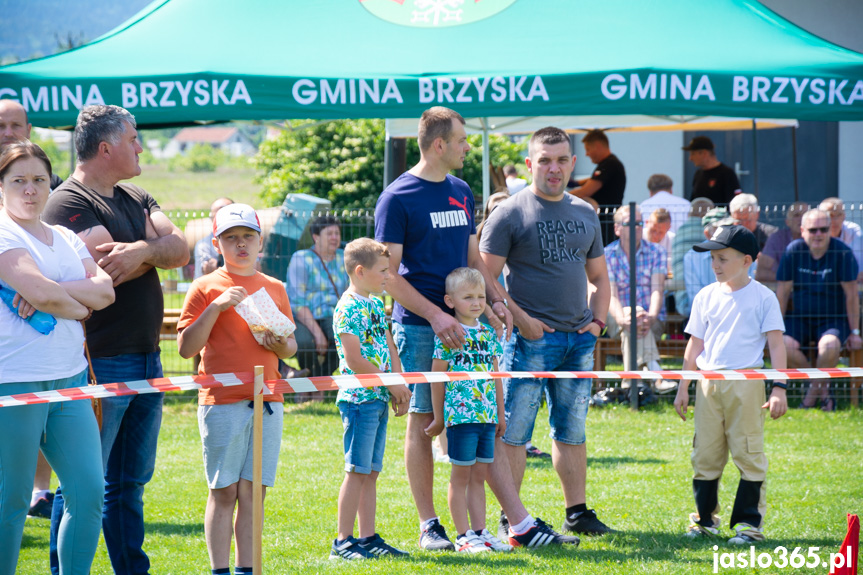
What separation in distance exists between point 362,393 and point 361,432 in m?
0.20

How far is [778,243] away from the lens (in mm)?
9266

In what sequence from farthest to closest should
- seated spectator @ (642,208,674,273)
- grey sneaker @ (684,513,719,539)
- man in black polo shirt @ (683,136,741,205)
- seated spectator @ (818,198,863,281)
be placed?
man in black polo shirt @ (683,136,741,205) < seated spectator @ (642,208,674,273) < seated spectator @ (818,198,863,281) < grey sneaker @ (684,513,719,539)

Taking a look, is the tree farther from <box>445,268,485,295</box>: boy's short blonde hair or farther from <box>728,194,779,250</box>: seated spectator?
<box>445,268,485,295</box>: boy's short blonde hair

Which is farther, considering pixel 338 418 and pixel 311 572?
pixel 338 418

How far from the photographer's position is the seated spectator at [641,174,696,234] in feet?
32.3

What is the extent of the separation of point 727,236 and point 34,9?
12678cm

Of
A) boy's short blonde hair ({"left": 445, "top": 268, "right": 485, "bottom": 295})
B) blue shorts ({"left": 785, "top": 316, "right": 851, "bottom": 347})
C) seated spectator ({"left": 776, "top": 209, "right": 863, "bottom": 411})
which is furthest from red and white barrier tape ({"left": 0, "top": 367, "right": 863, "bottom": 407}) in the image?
blue shorts ({"left": 785, "top": 316, "right": 851, "bottom": 347})

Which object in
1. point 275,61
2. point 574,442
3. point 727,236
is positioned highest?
point 275,61

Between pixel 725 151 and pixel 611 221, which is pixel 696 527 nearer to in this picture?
pixel 611 221

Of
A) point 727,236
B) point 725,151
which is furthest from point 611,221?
point 725,151

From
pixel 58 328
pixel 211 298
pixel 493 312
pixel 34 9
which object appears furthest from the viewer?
pixel 34 9

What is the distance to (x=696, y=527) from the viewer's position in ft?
17.1

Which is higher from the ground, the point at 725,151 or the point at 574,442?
the point at 725,151

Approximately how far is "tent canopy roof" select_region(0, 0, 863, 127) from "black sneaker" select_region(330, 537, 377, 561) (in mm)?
4117
